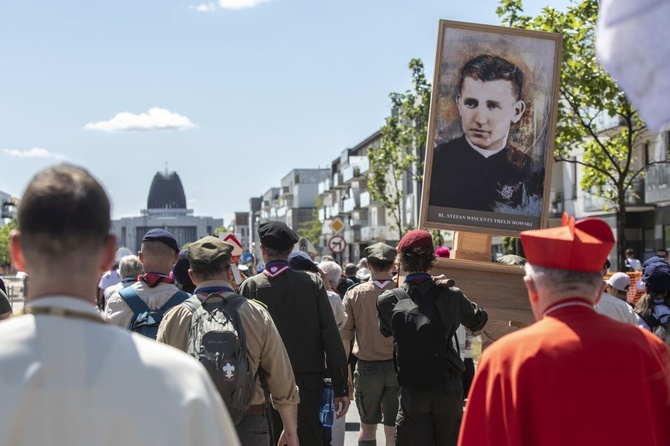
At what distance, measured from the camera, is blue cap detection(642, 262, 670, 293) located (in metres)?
8.05

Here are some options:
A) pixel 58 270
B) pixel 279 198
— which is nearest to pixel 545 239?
pixel 58 270

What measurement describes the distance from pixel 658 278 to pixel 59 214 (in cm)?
651

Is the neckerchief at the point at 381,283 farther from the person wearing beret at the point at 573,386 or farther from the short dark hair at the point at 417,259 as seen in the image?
the person wearing beret at the point at 573,386

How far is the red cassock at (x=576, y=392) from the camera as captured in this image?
10.9ft

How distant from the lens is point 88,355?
2.19m

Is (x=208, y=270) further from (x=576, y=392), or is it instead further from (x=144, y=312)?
(x=576, y=392)

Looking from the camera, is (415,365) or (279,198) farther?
(279,198)

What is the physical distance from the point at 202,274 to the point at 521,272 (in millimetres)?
2613

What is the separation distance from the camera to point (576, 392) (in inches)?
132

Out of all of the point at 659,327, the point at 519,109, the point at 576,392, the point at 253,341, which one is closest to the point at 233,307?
the point at 253,341

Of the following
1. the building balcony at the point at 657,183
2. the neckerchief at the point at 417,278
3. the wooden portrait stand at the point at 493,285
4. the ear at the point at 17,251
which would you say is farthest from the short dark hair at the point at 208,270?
the building balcony at the point at 657,183

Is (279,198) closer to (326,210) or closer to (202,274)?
(326,210)

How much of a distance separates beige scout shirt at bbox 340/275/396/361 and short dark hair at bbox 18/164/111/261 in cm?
643

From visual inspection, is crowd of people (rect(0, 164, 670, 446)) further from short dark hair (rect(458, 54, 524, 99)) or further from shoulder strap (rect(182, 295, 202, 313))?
short dark hair (rect(458, 54, 524, 99))
